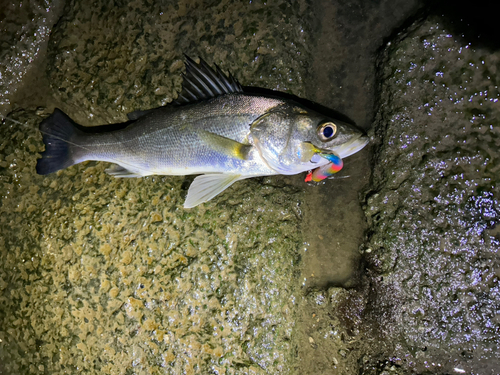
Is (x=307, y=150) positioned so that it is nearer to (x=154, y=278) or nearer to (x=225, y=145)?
(x=225, y=145)

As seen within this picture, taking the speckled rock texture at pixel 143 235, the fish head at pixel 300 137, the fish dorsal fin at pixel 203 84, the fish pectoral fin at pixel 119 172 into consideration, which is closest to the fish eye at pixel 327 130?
the fish head at pixel 300 137

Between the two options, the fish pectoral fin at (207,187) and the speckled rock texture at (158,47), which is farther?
the speckled rock texture at (158,47)

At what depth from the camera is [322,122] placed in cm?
278

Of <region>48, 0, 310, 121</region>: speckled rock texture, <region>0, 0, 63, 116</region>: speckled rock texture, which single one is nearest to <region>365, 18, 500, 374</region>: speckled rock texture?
<region>48, 0, 310, 121</region>: speckled rock texture

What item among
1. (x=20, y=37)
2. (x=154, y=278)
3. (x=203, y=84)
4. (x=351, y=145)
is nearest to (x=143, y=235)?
(x=154, y=278)

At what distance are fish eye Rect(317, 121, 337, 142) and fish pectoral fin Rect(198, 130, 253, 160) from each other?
2.11ft

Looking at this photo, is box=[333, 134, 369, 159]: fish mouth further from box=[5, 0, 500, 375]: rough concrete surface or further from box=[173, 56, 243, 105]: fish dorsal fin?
box=[173, 56, 243, 105]: fish dorsal fin

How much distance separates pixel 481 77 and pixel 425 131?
2.33ft

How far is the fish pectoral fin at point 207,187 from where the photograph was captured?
2982mm

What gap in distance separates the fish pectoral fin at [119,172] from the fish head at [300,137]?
4.37 ft

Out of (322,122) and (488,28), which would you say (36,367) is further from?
(488,28)

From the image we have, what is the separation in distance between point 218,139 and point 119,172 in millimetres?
1153

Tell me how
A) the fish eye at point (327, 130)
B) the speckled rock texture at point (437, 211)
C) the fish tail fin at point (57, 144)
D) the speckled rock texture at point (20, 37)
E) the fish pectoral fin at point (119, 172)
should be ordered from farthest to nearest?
1. the speckled rock texture at point (20, 37)
2. the fish tail fin at point (57, 144)
3. the fish pectoral fin at point (119, 172)
4. the speckled rock texture at point (437, 211)
5. the fish eye at point (327, 130)

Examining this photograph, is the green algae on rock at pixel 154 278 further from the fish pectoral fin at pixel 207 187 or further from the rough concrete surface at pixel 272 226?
the fish pectoral fin at pixel 207 187
